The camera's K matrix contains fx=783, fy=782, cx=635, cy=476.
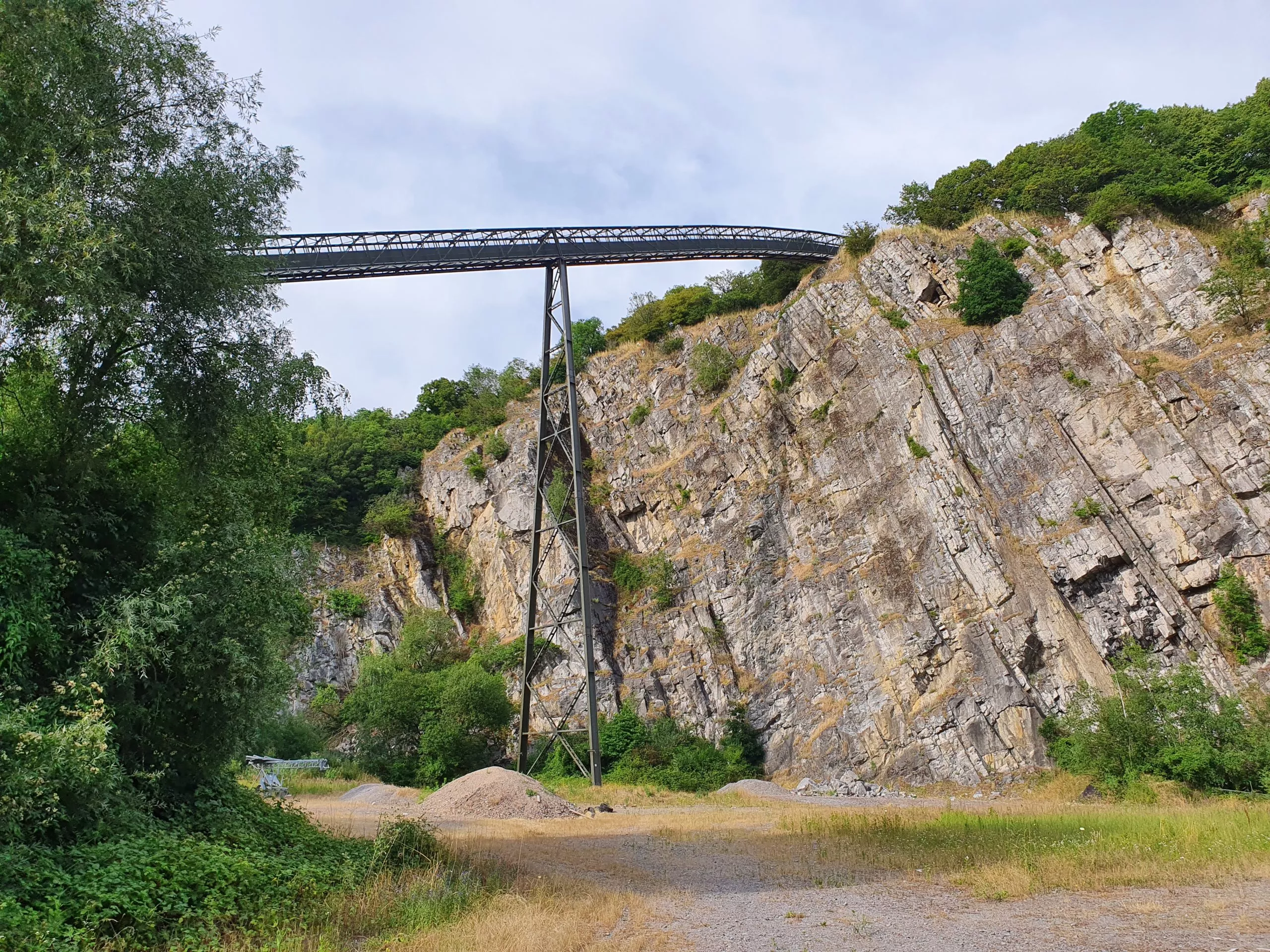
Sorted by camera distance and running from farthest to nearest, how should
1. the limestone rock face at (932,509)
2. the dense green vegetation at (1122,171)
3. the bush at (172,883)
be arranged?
the dense green vegetation at (1122,171) < the limestone rock face at (932,509) < the bush at (172,883)

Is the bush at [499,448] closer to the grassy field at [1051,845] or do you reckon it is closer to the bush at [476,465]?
the bush at [476,465]

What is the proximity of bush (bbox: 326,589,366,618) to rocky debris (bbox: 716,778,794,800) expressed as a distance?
24595 millimetres

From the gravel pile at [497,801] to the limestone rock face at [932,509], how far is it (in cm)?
1202

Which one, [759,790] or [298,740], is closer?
[759,790]

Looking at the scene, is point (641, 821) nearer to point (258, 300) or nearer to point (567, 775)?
point (567, 775)

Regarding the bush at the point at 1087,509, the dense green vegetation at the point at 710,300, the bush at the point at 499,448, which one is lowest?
the bush at the point at 1087,509

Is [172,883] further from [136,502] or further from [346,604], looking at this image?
[346,604]

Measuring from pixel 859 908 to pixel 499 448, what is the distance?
38.1 m

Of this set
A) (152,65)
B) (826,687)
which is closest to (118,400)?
(152,65)

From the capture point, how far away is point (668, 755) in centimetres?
3116

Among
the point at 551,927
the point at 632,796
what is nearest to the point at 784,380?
the point at 632,796

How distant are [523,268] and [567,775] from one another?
64.4 ft

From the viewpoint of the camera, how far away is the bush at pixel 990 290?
3231cm

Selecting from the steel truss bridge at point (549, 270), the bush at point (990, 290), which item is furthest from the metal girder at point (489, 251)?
the bush at point (990, 290)
